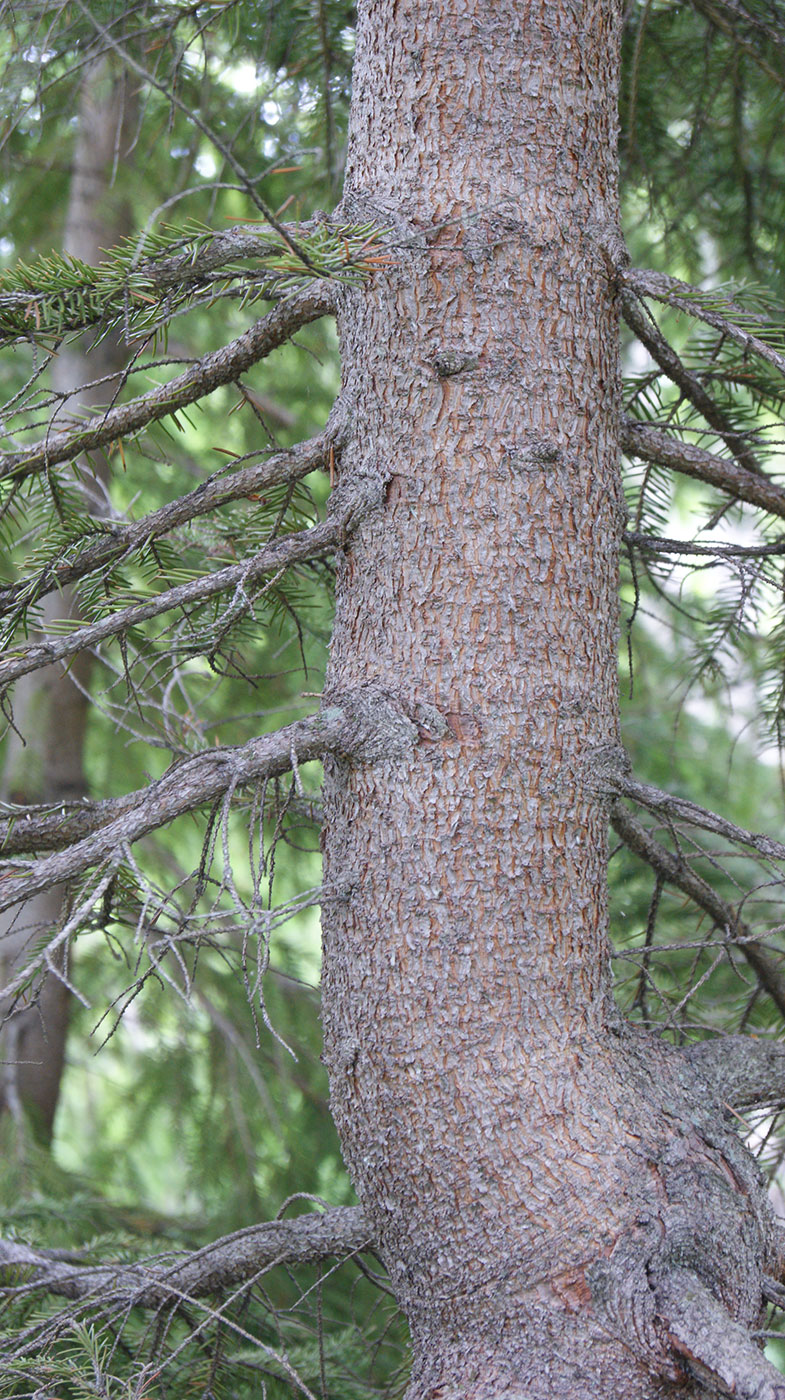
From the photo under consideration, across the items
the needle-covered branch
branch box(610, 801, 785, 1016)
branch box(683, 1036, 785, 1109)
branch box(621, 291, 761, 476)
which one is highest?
Result: branch box(621, 291, 761, 476)

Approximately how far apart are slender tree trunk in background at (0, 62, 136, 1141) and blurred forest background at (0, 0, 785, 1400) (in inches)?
0.7

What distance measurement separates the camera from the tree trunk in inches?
43.6

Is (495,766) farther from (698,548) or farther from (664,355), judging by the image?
(664,355)

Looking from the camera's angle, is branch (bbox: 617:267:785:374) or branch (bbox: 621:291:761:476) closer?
branch (bbox: 617:267:785:374)

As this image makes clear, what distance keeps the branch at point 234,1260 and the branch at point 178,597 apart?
30.3 inches

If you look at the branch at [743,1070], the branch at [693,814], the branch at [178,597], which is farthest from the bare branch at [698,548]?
the branch at [743,1070]

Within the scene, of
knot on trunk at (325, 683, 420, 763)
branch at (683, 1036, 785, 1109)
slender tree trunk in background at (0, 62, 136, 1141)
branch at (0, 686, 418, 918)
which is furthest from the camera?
slender tree trunk in background at (0, 62, 136, 1141)

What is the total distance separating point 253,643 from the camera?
225cm

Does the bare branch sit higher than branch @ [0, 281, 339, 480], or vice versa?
branch @ [0, 281, 339, 480]

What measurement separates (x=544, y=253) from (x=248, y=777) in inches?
28.2

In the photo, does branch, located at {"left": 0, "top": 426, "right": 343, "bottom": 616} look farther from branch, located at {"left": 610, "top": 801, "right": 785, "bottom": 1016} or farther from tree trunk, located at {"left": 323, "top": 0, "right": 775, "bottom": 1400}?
branch, located at {"left": 610, "top": 801, "right": 785, "bottom": 1016}

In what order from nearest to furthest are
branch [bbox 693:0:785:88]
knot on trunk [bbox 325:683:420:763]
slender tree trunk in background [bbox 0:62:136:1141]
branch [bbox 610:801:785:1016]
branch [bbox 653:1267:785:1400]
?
branch [bbox 653:1267:785:1400] < knot on trunk [bbox 325:683:420:763] < branch [bbox 610:801:785:1016] < branch [bbox 693:0:785:88] < slender tree trunk in background [bbox 0:62:136:1141]

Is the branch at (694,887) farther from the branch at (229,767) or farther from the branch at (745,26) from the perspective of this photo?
the branch at (745,26)

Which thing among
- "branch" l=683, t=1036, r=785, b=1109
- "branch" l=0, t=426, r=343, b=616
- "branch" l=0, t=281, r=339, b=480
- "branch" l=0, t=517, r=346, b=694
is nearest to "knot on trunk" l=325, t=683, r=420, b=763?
"branch" l=0, t=517, r=346, b=694
